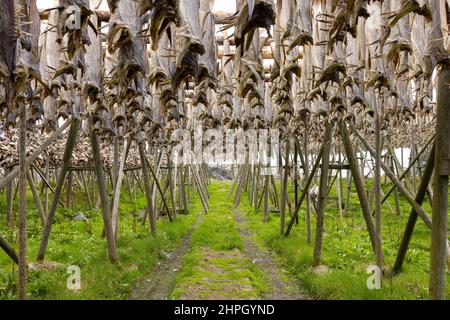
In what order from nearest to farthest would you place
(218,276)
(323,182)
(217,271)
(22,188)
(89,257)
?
(22,188) → (323,182) → (218,276) → (217,271) → (89,257)

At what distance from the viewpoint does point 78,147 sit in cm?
1639

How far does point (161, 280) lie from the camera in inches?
314

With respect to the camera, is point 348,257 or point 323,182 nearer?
point 323,182

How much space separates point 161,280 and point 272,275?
210 centimetres

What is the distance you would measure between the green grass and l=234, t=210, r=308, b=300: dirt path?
6.57ft

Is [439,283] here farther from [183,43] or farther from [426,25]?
[183,43]

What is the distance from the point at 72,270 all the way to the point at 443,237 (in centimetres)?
556

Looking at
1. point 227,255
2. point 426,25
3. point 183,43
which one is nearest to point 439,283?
point 426,25

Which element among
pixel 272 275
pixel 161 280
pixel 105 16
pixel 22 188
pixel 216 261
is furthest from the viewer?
pixel 216 261

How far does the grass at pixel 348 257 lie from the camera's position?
6129 millimetres

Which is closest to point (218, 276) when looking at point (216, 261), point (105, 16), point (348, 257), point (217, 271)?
point (217, 271)

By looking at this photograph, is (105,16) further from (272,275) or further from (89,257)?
(272,275)

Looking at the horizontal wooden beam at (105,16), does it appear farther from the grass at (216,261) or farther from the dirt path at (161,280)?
the dirt path at (161,280)

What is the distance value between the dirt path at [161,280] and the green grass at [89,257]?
152mm
